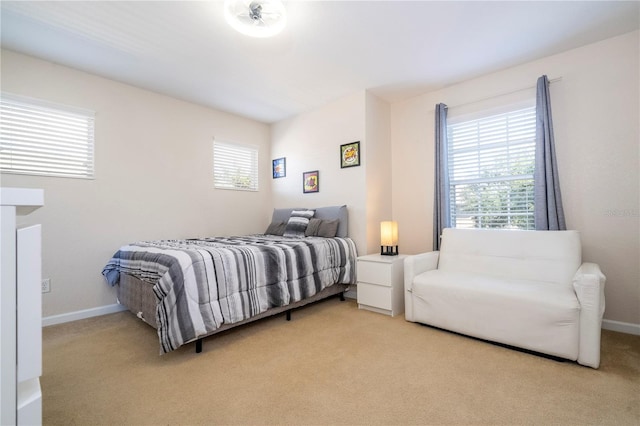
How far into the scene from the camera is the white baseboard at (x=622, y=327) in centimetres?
248

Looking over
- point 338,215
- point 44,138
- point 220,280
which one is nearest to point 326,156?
point 338,215

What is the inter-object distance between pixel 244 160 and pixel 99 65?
2.08 metres

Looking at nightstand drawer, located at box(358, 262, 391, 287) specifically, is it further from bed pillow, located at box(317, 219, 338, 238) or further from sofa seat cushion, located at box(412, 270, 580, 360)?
bed pillow, located at box(317, 219, 338, 238)

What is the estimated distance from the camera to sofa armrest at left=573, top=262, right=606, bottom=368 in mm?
1850

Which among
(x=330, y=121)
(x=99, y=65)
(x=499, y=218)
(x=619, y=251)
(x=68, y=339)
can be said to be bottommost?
(x=68, y=339)

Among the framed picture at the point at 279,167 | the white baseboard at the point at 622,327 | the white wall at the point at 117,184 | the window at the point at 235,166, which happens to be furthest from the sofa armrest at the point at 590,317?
the window at the point at 235,166

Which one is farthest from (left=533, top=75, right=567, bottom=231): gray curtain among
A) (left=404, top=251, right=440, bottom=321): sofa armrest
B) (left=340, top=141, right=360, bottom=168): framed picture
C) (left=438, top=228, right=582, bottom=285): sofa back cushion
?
(left=340, top=141, right=360, bottom=168): framed picture

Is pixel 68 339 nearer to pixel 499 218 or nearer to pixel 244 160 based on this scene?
pixel 244 160

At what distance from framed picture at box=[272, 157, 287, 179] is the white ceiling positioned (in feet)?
4.36

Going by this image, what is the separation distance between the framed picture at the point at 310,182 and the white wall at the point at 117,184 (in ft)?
3.68

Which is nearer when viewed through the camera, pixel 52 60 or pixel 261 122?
pixel 52 60

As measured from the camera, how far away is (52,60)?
9.41 feet

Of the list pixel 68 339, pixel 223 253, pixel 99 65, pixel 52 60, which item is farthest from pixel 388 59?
pixel 68 339

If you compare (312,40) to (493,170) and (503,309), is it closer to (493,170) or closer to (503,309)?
(493,170)
